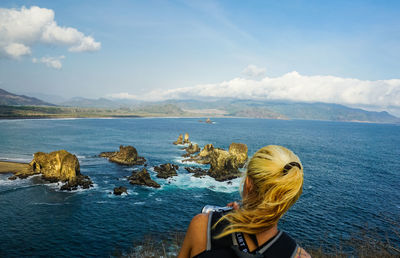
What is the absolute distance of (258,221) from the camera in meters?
1.86

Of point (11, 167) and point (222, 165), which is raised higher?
point (11, 167)

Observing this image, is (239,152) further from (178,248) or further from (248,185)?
(248,185)

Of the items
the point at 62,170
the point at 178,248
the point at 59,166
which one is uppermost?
the point at 59,166

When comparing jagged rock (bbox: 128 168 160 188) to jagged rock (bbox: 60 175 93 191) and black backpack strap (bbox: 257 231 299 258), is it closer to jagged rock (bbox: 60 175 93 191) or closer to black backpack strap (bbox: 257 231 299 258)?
jagged rock (bbox: 60 175 93 191)

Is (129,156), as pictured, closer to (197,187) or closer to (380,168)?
(197,187)

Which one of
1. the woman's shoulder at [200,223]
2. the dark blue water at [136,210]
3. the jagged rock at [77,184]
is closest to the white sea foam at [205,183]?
the dark blue water at [136,210]

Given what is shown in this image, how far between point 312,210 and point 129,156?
40.0 m

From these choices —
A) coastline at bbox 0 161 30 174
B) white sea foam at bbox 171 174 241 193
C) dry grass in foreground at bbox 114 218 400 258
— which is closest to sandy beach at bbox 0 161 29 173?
coastline at bbox 0 161 30 174

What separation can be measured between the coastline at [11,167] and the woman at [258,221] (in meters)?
53.5

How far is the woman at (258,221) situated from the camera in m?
1.79

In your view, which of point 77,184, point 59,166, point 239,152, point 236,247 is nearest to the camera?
point 236,247

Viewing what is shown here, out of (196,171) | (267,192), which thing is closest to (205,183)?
(196,171)

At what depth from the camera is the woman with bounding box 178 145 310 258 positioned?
1.79m

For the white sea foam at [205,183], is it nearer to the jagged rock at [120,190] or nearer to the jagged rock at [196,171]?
the jagged rock at [196,171]
